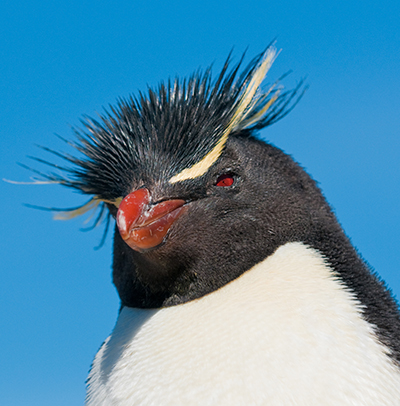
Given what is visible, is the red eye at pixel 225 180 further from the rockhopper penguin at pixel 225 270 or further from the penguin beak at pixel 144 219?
the penguin beak at pixel 144 219

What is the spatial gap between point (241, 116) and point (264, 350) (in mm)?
1690

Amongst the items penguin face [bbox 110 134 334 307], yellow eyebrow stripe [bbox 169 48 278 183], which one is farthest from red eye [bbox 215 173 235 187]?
yellow eyebrow stripe [bbox 169 48 278 183]

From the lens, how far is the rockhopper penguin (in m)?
2.29

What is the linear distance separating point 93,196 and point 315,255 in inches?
73.0

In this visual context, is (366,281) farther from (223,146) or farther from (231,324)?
(223,146)

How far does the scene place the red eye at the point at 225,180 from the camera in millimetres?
3043

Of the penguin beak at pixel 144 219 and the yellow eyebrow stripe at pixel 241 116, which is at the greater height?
the yellow eyebrow stripe at pixel 241 116

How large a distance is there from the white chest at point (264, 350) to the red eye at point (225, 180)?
A: 1.77 ft

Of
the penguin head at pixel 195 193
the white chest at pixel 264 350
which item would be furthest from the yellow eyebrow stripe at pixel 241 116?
the white chest at pixel 264 350

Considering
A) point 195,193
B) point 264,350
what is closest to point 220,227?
point 195,193

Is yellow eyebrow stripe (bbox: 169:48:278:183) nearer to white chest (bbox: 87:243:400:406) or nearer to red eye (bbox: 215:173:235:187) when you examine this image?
red eye (bbox: 215:173:235:187)

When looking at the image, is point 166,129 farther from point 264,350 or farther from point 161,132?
point 264,350

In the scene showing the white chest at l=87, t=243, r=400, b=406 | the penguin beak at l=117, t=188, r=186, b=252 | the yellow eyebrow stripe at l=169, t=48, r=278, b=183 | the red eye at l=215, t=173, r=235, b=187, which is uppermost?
the yellow eyebrow stripe at l=169, t=48, r=278, b=183

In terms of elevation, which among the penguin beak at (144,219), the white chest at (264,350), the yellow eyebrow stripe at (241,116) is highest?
the yellow eyebrow stripe at (241,116)
